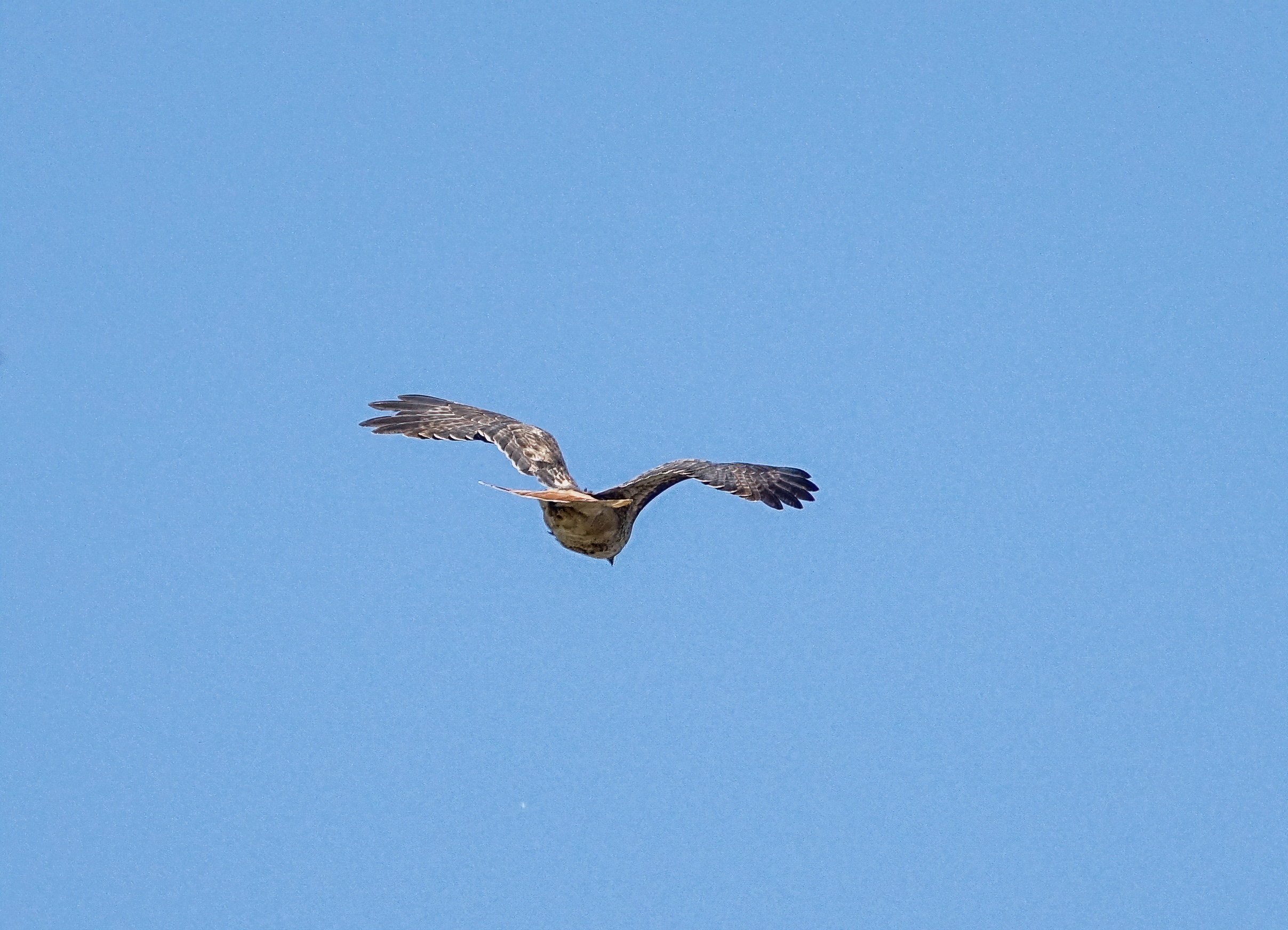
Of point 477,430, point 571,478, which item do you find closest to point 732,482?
point 571,478

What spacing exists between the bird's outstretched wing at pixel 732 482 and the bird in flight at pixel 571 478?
0.01m

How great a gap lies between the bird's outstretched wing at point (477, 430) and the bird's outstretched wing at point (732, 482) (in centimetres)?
102

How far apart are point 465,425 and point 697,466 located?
3678mm

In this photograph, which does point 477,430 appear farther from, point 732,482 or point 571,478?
point 732,482

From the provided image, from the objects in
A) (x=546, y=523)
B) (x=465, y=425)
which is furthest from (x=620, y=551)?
(x=465, y=425)

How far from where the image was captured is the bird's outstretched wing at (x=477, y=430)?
22.7 meters

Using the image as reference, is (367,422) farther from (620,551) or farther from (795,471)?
(795,471)

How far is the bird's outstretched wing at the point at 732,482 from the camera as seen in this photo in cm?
2142

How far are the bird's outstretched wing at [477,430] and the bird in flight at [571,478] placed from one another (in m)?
0.01

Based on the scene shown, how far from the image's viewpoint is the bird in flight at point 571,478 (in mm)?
21172

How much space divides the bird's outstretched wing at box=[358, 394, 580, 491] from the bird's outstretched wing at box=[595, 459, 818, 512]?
3.34 feet

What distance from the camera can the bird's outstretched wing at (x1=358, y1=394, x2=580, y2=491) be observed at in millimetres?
22703

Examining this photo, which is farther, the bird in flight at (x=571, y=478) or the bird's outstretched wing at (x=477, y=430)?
the bird's outstretched wing at (x=477, y=430)

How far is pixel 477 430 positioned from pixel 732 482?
4.03 m
